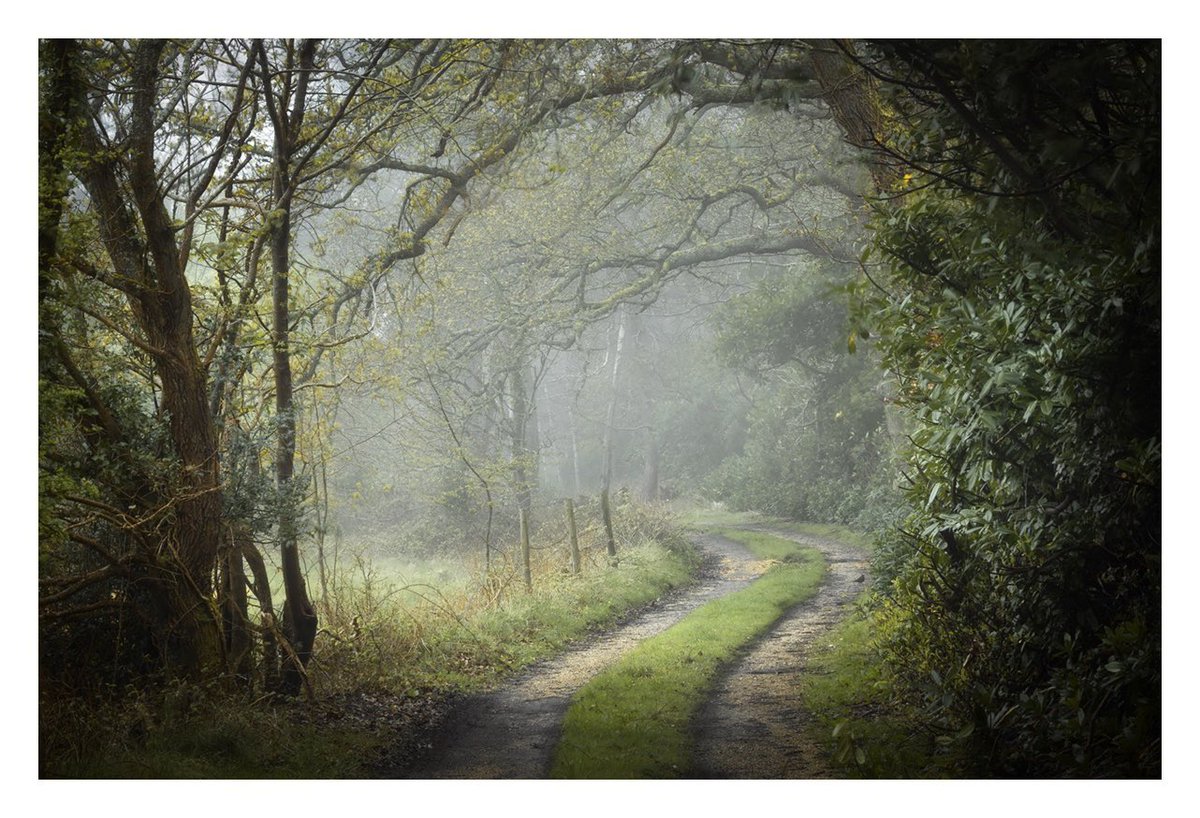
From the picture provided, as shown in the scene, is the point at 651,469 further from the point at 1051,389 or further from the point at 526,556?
the point at 1051,389

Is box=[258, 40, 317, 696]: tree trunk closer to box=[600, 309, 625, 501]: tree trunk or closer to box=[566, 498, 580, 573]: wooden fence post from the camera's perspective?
box=[566, 498, 580, 573]: wooden fence post

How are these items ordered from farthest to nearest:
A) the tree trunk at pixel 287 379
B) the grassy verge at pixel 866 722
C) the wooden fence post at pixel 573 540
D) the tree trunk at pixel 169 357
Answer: the wooden fence post at pixel 573 540 < the tree trunk at pixel 287 379 < the tree trunk at pixel 169 357 < the grassy verge at pixel 866 722

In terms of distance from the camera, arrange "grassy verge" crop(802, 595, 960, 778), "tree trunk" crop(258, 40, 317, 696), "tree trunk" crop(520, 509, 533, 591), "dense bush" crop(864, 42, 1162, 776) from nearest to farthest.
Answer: "dense bush" crop(864, 42, 1162, 776) → "grassy verge" crop(802, 595, 960, 778) → "tree trunk" crop(258, 40, 317, 696) → "tree trunk" crop(520, 509, 533, 591)

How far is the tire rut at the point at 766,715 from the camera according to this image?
4.29m

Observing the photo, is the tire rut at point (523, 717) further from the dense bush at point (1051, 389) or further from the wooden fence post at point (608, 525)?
the wooden fence post at point (608, 525)

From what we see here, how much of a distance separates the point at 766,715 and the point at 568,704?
1.18 metres

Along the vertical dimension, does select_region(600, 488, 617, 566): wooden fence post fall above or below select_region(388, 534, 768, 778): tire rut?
above

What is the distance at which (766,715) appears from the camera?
193 inches

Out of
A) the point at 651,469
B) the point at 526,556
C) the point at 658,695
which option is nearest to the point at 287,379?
the point at 658,695

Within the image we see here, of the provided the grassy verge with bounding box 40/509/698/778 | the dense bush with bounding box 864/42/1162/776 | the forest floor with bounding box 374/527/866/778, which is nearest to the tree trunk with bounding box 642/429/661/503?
the grassy verge with bounding box 40/509/698/778

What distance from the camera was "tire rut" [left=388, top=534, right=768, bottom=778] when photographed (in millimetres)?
4461

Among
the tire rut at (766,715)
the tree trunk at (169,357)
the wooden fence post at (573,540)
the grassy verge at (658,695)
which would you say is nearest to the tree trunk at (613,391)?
the wooden fence post at (573,540)
